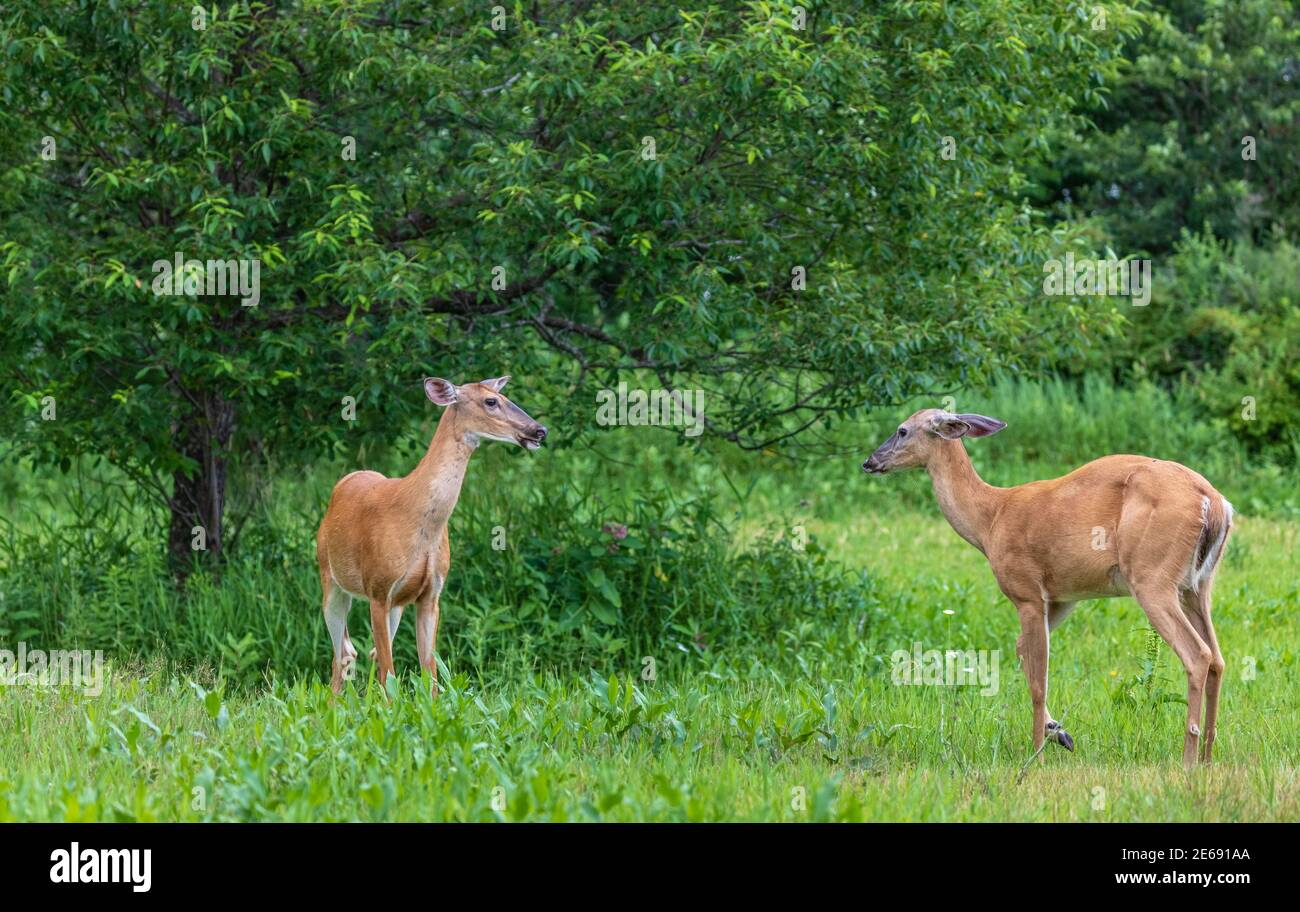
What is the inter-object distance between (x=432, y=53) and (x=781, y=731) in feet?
14.2

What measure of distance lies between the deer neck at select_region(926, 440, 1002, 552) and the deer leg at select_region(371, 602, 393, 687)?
9.18 ft

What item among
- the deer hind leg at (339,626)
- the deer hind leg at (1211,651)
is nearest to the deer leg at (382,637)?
the deer hind leg at (339,626)

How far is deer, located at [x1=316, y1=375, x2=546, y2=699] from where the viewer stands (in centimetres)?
764

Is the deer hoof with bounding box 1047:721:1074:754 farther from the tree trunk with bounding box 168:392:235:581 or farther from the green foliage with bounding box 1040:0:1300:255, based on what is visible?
the green foliage with bounding box 1040:0:1300:255

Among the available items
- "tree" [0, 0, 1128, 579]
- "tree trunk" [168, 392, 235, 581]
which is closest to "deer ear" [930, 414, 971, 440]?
"tree" [0, 0, 1128, 579]

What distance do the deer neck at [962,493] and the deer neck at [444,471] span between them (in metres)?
2.28

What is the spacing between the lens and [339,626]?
866cm

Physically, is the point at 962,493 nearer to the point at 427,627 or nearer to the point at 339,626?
the point at 427,627

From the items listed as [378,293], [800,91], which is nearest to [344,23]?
[378,293]

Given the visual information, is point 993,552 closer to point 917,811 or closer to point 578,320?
point 917,811

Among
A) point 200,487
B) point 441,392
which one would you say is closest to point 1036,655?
point 441,392

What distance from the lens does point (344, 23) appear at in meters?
8.20

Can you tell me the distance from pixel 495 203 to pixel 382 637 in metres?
2.37

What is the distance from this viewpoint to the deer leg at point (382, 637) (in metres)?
7.92
